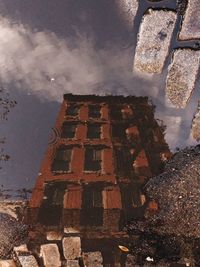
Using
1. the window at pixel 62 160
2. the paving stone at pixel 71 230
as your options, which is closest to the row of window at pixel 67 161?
the window at pixel 62 160

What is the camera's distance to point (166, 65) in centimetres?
400

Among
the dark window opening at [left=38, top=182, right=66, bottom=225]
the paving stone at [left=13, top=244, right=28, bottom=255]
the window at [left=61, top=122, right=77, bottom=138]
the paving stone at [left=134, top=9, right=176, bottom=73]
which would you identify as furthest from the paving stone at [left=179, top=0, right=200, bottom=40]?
the paving stone at [left=13, top=244, right=28, bottom=255]

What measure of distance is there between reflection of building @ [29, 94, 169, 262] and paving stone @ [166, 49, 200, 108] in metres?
0.30

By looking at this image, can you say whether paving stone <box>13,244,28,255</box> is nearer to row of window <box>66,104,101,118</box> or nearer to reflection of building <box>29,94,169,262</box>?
reflection of building <box>29,94,169,262</box>

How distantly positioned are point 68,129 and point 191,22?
179 centimetres

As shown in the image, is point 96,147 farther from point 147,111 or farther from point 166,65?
point 166,65

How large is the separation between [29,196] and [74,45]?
1773 millimetres

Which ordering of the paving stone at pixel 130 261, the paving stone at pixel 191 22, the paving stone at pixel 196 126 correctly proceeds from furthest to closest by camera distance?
the paving stone at pixel 196 126
the paving stone at pixel 191 22
the paving stone at pixel 130 261

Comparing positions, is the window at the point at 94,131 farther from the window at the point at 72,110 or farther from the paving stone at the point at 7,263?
the paving stone at the point at 7,263

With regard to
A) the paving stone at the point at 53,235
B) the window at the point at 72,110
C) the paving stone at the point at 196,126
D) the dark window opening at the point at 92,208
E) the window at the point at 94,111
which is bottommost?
the paving stone at the point at 53,235

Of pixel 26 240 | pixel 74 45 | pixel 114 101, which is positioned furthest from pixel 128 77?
pixel 26 240

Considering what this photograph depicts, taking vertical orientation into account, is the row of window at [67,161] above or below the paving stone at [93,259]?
above

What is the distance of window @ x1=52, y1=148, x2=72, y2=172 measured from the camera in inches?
164

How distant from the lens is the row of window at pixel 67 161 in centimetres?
420
